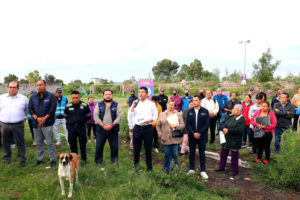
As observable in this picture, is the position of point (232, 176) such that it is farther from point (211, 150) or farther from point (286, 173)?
point (211, 150)

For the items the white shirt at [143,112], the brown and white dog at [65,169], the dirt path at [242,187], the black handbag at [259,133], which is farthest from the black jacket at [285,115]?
the brown and white dog at [65,169]

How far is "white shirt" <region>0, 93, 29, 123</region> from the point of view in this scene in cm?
461

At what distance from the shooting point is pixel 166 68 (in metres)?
55.6

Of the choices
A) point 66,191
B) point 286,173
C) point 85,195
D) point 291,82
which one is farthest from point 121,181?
point 291,82

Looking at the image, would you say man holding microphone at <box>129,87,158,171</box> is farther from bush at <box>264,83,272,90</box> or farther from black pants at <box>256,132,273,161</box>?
bush at <box>264,83,272,90</box>

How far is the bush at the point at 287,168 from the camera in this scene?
4.01m

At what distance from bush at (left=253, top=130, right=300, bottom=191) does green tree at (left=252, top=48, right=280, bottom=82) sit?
27.3m

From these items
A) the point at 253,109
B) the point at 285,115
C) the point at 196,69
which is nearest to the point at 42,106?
the point at 253,109

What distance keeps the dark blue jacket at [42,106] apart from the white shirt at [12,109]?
34 cm

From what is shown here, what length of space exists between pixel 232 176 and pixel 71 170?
3607mm

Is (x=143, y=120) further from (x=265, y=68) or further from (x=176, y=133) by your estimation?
(x=265, y=68)

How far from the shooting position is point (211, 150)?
6430mm

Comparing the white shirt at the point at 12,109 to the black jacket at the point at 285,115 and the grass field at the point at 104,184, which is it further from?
the black jacket at the point at 285,115

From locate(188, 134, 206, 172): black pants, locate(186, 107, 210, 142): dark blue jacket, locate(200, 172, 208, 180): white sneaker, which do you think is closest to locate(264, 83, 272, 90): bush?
locate(186, 107, 210, 142): dark blue jacket
